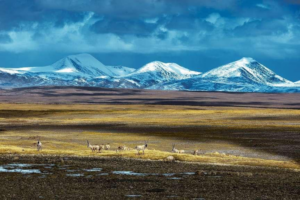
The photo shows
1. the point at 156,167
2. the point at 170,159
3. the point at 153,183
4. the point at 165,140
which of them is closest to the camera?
the point at 153,183

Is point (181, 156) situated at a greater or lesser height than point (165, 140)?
lesser

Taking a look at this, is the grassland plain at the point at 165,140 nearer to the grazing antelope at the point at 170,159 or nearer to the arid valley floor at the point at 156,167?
the arid valley floor at the point at 156,167

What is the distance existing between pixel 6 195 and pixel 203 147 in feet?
111

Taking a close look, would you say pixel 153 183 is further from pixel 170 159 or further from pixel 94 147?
pixel 94 147

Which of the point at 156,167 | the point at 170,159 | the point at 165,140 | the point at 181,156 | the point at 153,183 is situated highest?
the point at 165,140

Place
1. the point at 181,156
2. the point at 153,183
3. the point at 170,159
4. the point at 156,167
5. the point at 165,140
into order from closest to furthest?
1. the point at 153,183
2. the point at 156,167
3. the point at 170,159
4. the point at 181,156
5. the point at 165,140

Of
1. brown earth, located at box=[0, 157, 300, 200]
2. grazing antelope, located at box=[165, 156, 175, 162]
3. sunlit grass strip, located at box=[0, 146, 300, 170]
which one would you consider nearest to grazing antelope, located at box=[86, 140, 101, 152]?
sunlit grass strip, located at box=[0, 146, 300, 170]

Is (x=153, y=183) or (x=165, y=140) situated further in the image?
(x=165, y=140)

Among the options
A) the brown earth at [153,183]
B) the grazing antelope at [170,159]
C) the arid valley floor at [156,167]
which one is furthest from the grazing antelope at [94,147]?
the grazing antelope at [170,159]

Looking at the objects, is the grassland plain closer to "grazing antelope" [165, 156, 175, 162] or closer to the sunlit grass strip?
the sunlit grass strip

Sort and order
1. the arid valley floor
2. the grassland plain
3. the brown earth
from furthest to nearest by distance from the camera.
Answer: the grassland plain, the arid valley floor, the brown earth

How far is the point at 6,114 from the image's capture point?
131 metres

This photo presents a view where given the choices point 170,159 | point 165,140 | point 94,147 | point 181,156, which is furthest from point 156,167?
point 165,140

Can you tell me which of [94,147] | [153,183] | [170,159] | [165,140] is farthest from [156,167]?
[165,140]
